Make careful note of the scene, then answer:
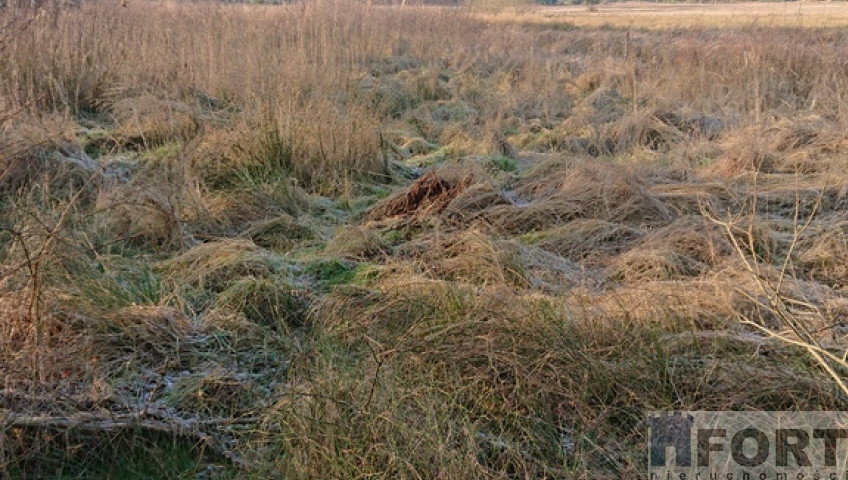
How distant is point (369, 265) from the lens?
361 centimetres

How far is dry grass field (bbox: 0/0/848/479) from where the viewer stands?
218 centimetres

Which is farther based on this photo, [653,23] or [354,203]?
[653,23]

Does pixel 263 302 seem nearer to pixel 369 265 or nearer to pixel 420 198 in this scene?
pixel 369 265

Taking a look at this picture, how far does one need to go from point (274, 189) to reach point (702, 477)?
345cm

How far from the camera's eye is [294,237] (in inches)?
169

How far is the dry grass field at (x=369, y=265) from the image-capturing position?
7.16 feet

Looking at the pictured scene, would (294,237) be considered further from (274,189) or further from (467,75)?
(467,75)

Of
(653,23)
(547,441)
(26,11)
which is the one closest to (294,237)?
(547,441)

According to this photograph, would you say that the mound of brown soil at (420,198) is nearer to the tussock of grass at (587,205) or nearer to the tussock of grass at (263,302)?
the tussock of grass at (587,205)

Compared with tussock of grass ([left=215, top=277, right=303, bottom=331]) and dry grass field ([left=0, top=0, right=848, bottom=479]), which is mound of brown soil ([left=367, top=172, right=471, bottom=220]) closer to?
dry grass field ([left=0, top=0, right=848, bottom=479])

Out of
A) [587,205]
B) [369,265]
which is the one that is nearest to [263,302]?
[369,265]

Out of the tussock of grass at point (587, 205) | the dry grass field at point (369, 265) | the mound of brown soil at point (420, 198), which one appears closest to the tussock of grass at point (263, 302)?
the dry grass field at point (369, 265)

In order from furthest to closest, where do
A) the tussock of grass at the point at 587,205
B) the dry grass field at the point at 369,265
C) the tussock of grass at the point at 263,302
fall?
the tussock of grass at the point at 587,205
the tussock of grass at the point at 263,302
the dry grass field at the point at 369,265

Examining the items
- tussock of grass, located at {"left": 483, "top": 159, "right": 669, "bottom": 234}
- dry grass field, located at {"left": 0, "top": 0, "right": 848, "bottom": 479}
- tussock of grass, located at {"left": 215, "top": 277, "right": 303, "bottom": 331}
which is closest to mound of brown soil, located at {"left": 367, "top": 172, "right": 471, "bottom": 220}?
dry grass field, located at {"left": 0, "top": 0, "right": 848, "bottom": 479}
